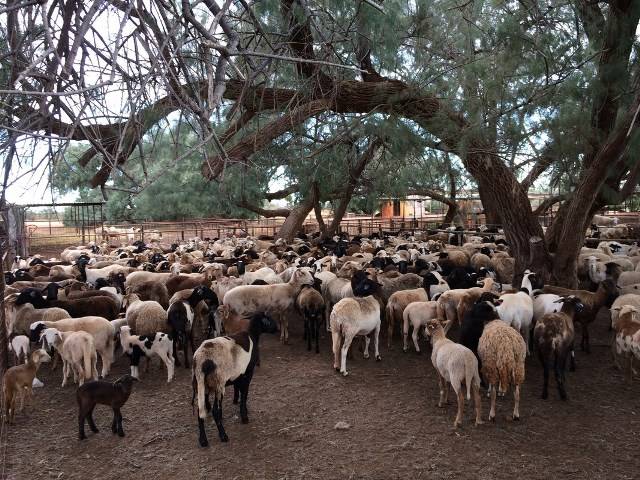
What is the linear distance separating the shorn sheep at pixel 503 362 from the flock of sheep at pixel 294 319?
0.04ft

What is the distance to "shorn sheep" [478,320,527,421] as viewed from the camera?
502 centimetres

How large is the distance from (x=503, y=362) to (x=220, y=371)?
2.75 metres

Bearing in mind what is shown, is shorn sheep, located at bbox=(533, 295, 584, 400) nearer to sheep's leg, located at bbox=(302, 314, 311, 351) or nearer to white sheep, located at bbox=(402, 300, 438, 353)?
white sheep, located at bbox=(402, 300, 438, 353)

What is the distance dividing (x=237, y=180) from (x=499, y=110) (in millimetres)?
8938

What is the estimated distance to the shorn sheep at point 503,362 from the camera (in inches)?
198

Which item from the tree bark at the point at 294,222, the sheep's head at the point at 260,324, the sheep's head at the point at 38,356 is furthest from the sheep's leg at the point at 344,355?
the tree bark at the point at 294,222

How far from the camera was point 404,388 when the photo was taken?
238 inches

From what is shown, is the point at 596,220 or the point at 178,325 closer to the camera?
the point at 178,325

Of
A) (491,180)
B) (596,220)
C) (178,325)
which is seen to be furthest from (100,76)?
(596,220)

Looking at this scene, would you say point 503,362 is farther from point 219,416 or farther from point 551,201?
point 551,201

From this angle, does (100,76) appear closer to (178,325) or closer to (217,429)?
(217,429)

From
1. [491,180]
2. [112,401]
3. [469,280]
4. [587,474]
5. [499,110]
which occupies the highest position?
[499,110]

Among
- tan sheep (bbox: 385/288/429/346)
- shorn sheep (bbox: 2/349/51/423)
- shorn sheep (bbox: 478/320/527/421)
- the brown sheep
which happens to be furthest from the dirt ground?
the brown sheep

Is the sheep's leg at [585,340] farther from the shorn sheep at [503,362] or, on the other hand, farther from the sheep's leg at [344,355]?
the sheep's leg at [344,355]
